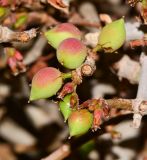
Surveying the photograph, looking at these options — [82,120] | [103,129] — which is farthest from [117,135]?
[82,120]

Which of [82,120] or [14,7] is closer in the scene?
[82,120]

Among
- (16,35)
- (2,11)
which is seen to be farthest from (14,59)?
(16,35)

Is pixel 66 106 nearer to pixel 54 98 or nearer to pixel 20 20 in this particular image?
pixel 54 98

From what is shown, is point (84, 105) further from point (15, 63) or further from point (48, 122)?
point (48, 122)

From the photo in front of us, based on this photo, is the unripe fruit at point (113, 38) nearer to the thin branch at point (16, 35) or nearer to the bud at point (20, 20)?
the thin branch at point (16, 35)

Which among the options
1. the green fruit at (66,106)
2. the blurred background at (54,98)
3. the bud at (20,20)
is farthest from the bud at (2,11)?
the green fruit at (66,106)

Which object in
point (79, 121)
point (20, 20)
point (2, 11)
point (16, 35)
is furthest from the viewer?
point (20, 20)
